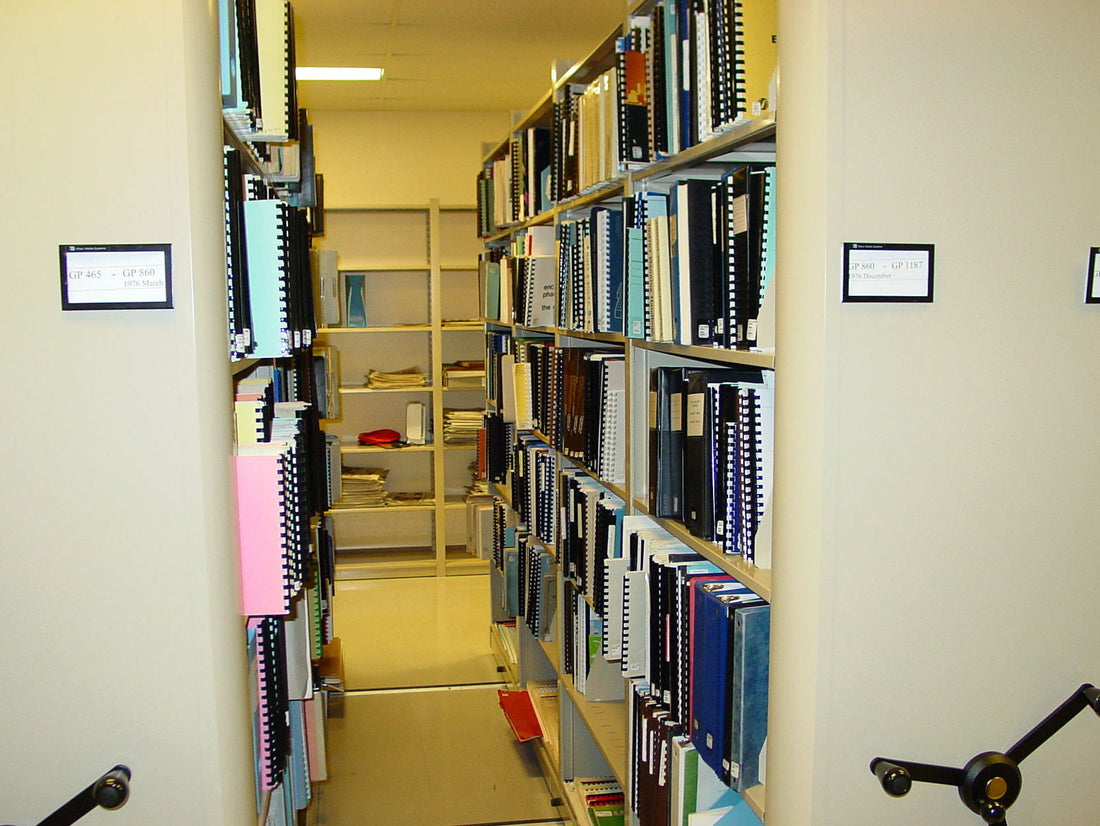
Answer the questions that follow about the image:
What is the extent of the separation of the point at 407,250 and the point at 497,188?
1870 millimetres

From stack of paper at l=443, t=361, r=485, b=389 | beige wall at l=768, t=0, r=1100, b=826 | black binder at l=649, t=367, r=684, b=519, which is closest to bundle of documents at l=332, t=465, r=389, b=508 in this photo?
stack of paper at l=443, t=361, r=485, b=389

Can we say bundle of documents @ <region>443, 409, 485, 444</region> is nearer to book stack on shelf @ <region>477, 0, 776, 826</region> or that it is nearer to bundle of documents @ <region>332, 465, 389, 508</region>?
bundle of documents @ <region>332, 465, 389, 508</region>

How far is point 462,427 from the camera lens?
5449 mm

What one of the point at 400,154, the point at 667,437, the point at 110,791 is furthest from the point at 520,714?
the point at 400,154

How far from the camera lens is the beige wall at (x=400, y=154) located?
18.4ft

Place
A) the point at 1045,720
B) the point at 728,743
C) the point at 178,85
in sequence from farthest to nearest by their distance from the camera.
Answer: the point at 728,743 → the point at 1045,720 → the point at 178,85

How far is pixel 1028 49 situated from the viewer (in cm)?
123

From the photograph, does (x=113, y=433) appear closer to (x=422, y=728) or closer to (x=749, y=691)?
(x=749, y=691)

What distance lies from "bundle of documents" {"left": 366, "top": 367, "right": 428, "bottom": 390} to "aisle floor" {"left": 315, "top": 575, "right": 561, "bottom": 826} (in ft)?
3.97

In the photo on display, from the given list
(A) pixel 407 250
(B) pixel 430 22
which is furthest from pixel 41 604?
(A) pixel 407 250

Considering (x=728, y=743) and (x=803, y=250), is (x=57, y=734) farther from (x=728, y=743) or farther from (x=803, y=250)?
(x=803, y=250)

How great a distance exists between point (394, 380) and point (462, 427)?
0.49 meters

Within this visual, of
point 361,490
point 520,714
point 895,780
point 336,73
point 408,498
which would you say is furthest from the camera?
point 408,498

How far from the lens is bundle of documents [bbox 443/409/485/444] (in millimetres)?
5449
